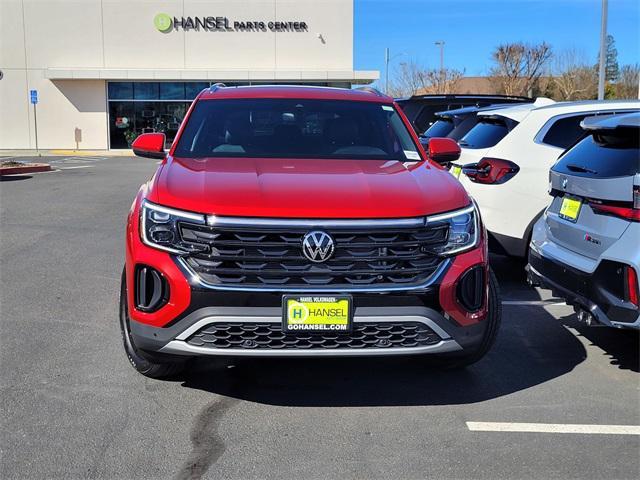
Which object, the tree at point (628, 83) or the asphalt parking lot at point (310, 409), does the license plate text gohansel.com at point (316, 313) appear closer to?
the asphalt parking lot at point (310, 409)

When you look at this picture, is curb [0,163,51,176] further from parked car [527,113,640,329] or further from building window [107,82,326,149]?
parked car [527,113,640,329]

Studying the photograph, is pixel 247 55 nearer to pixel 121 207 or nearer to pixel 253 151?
pixel 121 207

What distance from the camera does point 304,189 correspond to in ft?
12.2

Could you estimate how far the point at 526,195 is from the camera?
6.15 metres

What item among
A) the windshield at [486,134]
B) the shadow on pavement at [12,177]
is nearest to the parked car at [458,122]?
the windshield at [486,134]

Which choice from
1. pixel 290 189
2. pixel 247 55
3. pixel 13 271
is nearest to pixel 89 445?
pixel 290 189

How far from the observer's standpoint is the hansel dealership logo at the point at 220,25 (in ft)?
110

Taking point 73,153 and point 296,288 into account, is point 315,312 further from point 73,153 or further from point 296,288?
point 73,153

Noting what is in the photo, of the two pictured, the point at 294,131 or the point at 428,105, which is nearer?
the point at 294,131

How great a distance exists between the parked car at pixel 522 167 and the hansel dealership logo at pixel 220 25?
28643 mm

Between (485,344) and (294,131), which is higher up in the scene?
(294,131)

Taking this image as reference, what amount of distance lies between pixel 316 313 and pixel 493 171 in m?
3.50

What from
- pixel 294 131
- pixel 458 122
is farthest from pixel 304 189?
pixel 458 122

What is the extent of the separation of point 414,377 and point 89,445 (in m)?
2.03
